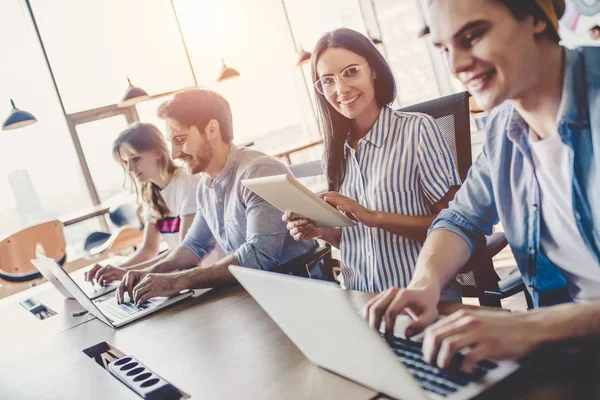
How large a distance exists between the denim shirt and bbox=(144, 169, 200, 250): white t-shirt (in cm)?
161

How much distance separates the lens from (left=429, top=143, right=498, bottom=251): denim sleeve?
1.17 m

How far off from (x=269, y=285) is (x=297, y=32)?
26.2 ft

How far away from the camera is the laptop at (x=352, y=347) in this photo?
0.63m

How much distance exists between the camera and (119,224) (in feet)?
16.1

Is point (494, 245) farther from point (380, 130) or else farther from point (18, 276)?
point (18, 276)

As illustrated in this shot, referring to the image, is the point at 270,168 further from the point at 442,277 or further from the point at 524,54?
the point at 524,54

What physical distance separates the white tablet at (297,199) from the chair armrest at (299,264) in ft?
1.18

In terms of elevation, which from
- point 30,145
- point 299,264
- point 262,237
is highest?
point 30,145

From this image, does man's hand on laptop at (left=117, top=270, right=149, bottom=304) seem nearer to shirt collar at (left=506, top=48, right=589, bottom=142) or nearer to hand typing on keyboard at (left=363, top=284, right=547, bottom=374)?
hand typing on keyboard at (left=363, top=284, right=547, bottom=374)

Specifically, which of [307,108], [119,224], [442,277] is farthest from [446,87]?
[442,277]

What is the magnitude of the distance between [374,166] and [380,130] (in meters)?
0.11

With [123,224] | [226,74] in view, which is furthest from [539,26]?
[226,74]

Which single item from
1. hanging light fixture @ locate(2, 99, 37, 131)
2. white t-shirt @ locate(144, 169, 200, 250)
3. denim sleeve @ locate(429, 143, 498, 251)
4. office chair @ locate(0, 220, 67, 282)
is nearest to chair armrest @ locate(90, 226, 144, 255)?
office chair @ locate(0, 220, 67, 282)

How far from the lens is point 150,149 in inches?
107
